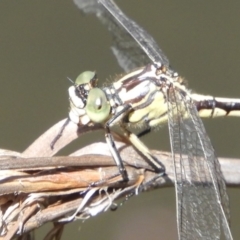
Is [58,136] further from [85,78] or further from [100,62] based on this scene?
[100,62]

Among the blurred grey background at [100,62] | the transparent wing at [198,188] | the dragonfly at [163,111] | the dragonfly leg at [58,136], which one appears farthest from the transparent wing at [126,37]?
the blurred grey background at [100,62]

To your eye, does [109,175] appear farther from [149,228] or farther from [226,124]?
[226,124]

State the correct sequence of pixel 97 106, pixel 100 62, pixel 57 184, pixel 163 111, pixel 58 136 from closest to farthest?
1. pixel 57 184
2. pixel 58 136
3. pixel 97 106
4. pixel 163 111
5. pixel 100 62

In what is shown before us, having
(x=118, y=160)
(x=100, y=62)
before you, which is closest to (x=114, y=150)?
(x=118, y=160)

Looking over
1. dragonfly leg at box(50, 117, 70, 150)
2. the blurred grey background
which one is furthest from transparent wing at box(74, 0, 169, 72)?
the blurred grey background

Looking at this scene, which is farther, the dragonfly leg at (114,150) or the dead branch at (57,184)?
the dragonfly leg at (114,150)

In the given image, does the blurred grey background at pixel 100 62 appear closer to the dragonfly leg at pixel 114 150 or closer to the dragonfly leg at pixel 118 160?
the dragonfly leg at pixel 114 150
